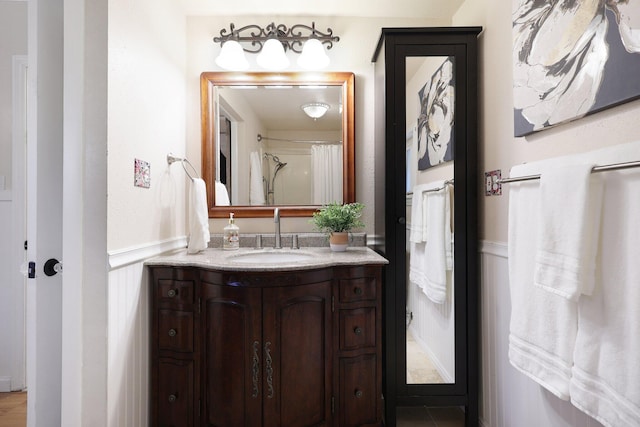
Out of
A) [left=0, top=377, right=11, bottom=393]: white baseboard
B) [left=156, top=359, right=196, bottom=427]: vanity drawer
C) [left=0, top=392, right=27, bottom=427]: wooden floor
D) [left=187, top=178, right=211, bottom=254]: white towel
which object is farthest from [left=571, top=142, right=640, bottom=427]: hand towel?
[left=0, top=377, right=11, bottom=393]: white baseboard

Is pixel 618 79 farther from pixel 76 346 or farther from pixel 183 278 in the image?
pixel 76 346

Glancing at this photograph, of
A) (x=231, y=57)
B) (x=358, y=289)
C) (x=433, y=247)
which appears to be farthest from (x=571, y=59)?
(x=231, y=57)

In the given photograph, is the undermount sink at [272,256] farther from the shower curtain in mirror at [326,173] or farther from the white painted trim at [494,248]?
the white painted trim at [494,248]

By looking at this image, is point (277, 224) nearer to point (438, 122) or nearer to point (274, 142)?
point (274, 142)

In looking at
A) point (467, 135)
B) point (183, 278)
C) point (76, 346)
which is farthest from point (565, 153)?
point (76, 346)

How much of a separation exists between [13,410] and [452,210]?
2.68 metres

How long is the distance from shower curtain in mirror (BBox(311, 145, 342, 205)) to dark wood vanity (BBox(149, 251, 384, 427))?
0.64m

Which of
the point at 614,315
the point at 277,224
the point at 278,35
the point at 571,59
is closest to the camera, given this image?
the point at 614,315

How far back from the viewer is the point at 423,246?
5.27 ft

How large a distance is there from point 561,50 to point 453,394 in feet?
5.20

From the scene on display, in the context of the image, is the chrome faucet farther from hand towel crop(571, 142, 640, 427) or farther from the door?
hand towel crop(571, 142, 640, 427)

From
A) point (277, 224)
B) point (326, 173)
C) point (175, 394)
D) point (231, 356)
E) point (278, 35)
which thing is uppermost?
point (278, 35)

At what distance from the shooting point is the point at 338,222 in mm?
1807

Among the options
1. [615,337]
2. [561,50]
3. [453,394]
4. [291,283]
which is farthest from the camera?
[453,394]
